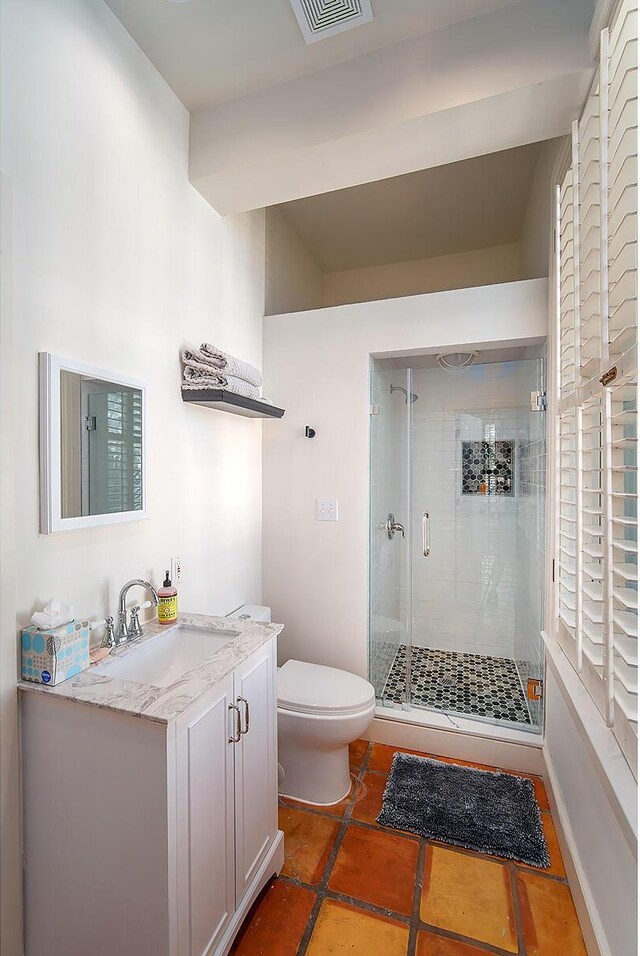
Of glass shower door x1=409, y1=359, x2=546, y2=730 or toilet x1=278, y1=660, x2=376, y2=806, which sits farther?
glass shower door x1=409, y1=359, x2=546, y2=730

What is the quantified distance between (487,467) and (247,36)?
2.32 metres

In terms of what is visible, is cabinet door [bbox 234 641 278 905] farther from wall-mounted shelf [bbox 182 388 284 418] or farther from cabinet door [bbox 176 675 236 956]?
wall-mounted shelf [bbox 182 388 284 418]

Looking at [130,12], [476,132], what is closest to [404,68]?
[476,132]

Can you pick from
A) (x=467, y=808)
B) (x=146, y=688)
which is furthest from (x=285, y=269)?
(x=467, y=808)

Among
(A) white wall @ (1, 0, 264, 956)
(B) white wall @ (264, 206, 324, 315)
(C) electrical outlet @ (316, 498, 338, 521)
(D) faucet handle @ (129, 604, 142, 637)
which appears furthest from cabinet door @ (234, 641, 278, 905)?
(B) white wall @ (264, 206, 324, 315)

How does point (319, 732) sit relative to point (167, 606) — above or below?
below

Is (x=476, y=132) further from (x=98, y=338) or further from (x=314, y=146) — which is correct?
(x=98, y=338)

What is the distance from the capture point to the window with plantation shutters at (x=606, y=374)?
1028mm

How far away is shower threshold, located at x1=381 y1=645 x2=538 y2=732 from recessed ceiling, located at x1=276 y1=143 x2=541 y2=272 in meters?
2.70

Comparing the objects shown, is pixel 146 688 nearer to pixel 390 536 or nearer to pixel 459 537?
pixel 390 536

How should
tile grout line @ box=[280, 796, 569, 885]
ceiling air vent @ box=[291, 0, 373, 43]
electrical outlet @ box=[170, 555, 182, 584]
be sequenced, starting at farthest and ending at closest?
electrical outlet @ box=[170, 555, 182, 584] < tile grout line @ box=[280, 796, 569, 885] < ceiling air vent @ box=[291, 0, 373, 43]

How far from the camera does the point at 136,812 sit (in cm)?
104

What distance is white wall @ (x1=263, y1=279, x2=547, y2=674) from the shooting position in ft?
7.48

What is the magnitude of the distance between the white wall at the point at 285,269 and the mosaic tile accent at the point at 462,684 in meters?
2.25
